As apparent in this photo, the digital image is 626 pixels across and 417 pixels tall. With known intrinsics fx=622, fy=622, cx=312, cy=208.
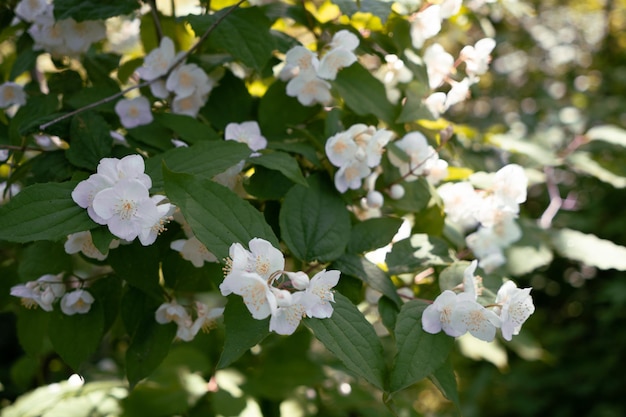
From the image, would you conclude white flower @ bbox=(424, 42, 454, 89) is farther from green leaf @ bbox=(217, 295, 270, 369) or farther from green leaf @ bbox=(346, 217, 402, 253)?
green leaf @ bbox=(217, 295, 270, 369)

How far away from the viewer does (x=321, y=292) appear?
36.6 inches

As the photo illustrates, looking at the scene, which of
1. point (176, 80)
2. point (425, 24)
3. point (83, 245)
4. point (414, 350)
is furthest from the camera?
point (425, 24)

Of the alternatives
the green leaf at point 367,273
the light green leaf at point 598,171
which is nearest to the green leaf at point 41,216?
the green leaf at point 367,273

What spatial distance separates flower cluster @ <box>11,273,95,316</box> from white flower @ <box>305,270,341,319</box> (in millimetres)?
524

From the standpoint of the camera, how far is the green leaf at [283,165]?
1083 mm

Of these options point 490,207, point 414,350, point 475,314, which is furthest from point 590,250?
point 414,350

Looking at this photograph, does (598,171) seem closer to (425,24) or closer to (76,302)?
(425,24)

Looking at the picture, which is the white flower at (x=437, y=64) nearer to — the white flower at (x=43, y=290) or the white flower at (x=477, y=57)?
the white flower at (x=477, y=57)

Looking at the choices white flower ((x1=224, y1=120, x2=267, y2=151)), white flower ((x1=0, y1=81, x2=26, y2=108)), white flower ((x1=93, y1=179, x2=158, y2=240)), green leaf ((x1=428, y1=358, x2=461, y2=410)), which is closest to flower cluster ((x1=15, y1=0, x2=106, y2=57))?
white flower ((x1=0, y1=81, x2=26, y2=108))

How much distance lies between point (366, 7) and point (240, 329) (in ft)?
2.24

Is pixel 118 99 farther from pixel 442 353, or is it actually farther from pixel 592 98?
pixel 592 98

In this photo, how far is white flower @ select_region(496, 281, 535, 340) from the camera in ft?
3.50

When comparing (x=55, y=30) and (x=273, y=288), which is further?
(x=55, y=30)

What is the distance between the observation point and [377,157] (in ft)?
4.11
